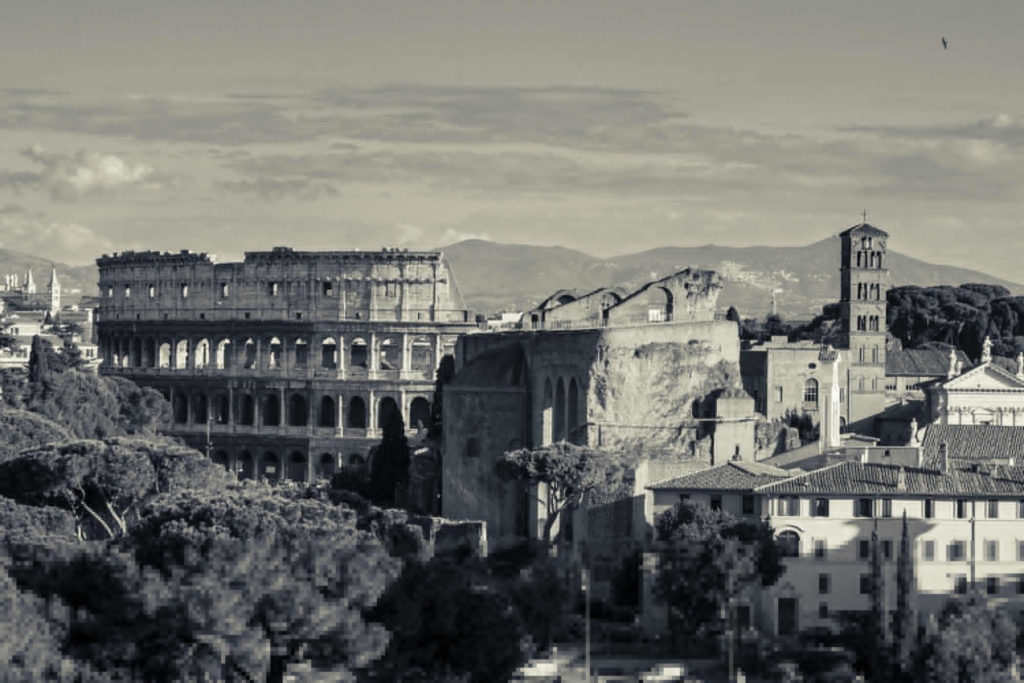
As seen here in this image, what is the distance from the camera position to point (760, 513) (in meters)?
68.2

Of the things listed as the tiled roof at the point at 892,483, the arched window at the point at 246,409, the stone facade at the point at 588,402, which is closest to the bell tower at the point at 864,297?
the stone facade at the point at 588,402

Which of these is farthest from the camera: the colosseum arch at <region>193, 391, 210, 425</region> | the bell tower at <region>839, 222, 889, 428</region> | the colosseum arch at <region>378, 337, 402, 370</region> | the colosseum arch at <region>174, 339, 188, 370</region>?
the colosseum arch at <region>174, 339, 188, 370</region>

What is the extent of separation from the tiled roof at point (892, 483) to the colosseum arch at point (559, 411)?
16.7m

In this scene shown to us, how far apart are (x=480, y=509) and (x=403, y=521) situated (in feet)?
32.5

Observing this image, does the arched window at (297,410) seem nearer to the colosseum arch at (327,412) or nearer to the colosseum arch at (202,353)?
the colosseum arch at (327,412)

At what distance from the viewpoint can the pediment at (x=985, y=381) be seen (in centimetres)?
10662

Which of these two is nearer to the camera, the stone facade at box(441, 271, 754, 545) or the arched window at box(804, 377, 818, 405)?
the stone facade at box(441, 271, 754, 545)

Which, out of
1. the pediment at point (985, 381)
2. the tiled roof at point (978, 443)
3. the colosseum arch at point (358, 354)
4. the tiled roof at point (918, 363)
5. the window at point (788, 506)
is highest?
the colosseum arch at point (358, 354)

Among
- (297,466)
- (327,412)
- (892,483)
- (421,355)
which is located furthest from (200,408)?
(892,483)

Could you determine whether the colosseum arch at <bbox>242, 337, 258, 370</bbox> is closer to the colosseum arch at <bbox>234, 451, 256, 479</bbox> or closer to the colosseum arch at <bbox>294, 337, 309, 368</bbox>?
the colosseum arch at <bbox>294, 337, 309, 368</bbox>

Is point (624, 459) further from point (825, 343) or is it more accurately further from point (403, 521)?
point (825, 343)

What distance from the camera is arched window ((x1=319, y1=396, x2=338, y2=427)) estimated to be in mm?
136375

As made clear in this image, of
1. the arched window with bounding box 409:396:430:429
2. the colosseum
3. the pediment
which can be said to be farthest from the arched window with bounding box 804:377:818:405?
the arched window with bounding box 409:396:430:429

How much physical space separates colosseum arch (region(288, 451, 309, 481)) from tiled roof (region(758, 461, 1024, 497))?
68.2 metres
